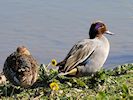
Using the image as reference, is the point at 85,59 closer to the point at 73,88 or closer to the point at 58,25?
the point at 73,88

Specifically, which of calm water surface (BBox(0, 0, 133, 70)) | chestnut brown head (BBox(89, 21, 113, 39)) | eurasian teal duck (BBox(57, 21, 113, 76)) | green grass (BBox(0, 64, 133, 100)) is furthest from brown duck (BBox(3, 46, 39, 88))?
calm water surface (BBox(0, 0, 133, 70))

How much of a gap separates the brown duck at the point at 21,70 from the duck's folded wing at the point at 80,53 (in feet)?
1.74

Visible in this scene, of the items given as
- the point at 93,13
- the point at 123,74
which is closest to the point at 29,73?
the point at 123,74

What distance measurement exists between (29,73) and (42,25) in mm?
7774

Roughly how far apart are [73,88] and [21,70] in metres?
0.83

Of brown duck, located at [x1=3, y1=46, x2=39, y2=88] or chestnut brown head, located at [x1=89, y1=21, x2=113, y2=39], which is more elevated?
chestnut brown head, located at [x1=89, y1=21, x2=113, y2=39]

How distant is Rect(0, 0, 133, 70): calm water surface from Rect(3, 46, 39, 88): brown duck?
4.21 metres

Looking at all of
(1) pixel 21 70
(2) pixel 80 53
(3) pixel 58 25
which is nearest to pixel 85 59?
(2) pixel 80 53

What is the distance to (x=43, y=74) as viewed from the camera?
10.8 meters

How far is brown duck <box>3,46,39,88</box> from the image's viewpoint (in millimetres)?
10250

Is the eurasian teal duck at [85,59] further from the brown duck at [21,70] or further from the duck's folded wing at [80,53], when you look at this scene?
the brown duck at [21,70]

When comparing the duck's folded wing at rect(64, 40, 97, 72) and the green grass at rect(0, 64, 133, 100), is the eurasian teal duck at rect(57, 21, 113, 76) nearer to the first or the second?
the duck's folded wing at rect(64, 40, 97, 72)

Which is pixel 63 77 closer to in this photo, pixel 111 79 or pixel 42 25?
pixel 111 79

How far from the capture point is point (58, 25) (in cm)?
1778
